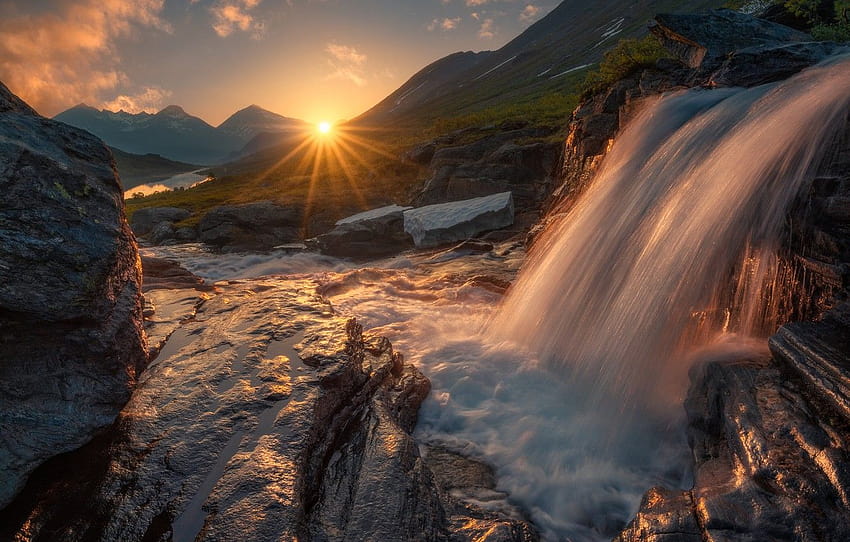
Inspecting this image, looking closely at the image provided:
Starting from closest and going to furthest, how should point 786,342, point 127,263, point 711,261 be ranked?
1. point 786,342
2. point 127,263
3. point 711,261

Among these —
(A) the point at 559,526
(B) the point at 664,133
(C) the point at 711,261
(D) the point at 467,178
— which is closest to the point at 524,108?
(D) the point at 467,178

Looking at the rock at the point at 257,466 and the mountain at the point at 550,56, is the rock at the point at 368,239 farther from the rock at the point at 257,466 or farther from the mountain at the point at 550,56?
the mountain at the point at 550,56

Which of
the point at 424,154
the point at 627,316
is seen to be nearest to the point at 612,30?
the point at 424,154

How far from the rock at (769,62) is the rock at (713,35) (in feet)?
4.49

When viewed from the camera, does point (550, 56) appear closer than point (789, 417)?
No

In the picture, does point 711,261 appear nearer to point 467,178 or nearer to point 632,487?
point 632,487

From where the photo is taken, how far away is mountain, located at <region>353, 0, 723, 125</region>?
91.3 m

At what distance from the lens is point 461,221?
20.8 meters

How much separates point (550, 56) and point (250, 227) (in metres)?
113

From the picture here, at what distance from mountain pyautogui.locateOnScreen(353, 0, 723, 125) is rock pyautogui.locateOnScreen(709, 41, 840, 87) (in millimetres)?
64634

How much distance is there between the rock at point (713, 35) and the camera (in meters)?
12.5

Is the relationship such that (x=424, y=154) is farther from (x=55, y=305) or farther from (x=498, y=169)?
(x=55, y=305)

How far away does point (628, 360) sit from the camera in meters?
7.18

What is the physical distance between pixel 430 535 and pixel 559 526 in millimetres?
1792
